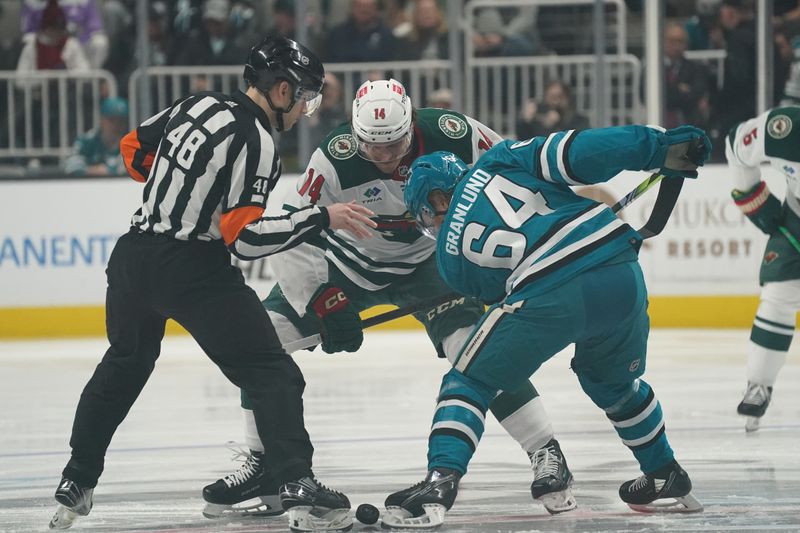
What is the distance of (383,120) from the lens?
4395mm

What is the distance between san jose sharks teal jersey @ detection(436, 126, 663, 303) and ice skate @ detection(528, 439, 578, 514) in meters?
0.64

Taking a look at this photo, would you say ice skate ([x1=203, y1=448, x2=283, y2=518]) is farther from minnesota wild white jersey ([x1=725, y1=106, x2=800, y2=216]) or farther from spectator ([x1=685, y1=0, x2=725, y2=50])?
spectator ([x1=685, y1=0, x2=725, y2=50])

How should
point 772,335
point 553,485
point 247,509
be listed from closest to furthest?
point 553,485, point 247,509, point 772,335

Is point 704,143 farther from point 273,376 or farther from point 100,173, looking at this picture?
point 100,173

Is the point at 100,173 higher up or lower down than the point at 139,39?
lower down

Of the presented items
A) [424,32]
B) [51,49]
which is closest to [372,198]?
[424,32]

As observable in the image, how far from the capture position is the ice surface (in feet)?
13.8

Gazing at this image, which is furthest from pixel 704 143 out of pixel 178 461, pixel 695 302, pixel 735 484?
pixel 695 302

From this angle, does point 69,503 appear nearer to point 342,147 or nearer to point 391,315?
point 391,315

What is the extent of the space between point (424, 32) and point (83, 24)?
94.1 inches

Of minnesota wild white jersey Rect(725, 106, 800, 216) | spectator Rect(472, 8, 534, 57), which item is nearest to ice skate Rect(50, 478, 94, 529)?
minnesota wild white jersey Rect(725, 106, 800, 216)

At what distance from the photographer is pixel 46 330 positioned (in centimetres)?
930

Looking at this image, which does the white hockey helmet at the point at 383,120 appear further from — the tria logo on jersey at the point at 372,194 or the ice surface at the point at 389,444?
Result: the ice surface at the point at 389,444

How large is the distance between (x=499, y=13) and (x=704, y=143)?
22.5 ft
